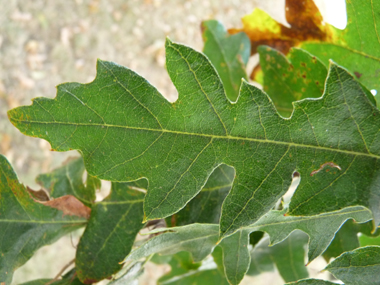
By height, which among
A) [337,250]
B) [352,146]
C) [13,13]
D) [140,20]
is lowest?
[337,250]

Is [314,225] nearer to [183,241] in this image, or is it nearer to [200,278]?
[183,241]

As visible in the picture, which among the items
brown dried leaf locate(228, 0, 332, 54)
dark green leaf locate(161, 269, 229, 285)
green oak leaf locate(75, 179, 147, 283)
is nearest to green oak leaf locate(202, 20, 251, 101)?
brown dried leaf locate(228, 0, 332, 54)

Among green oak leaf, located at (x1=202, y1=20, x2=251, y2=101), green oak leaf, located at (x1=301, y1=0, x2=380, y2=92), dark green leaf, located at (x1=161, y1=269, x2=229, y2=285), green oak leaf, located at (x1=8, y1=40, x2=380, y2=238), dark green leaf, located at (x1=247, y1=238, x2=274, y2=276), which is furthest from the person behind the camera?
dark green leaf, located at (x1=161, y1=269, x2=229, y2=285)

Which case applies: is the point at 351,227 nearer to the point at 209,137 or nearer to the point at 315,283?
the point at 315,283

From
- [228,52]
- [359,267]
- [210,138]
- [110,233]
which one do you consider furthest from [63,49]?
[359,267]

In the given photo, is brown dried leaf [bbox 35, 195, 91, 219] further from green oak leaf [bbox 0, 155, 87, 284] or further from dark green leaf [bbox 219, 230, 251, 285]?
dark green leaf [bbox 219, 230, 251, 285]

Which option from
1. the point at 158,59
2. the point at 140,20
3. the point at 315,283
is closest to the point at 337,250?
the point at 315,283
